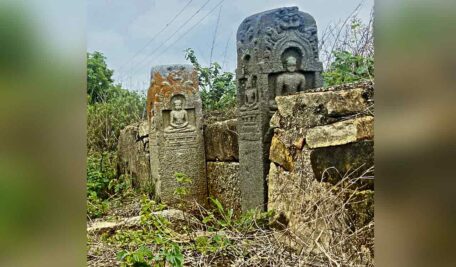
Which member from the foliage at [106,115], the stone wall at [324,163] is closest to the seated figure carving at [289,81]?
the stone wall at [324,163]

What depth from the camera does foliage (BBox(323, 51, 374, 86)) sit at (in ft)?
7.79

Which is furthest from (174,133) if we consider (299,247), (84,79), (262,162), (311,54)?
(84,79)

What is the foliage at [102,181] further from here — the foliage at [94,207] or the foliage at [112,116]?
the foliage at [112,116]

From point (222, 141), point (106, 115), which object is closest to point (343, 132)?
point (222, 141)

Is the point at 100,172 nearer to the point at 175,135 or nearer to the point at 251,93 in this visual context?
the point at 175,135

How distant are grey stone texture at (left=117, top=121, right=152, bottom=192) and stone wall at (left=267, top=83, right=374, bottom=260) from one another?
5.71 ft

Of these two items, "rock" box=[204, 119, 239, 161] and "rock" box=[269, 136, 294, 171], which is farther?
"rock" box=[204, 119, 239, 161]

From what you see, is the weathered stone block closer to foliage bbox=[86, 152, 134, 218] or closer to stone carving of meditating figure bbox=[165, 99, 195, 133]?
stone carving of meditating figure bbox=[165, 99, 195, 133]

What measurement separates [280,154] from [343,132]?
488mm

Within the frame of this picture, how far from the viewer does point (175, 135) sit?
10.5 feet

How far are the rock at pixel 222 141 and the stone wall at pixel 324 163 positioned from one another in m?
0.70

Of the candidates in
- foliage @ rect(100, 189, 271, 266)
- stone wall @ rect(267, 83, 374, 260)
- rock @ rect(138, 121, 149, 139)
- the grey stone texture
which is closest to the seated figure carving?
stone wall @ rect(267, 83, 374, 260)

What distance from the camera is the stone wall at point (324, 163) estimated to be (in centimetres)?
156
